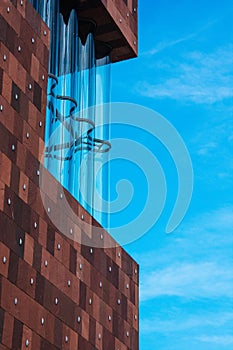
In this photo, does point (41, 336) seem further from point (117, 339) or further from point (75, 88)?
point (75, 88)

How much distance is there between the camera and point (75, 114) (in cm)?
2441

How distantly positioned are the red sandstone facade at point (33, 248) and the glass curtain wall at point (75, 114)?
197 centimetres

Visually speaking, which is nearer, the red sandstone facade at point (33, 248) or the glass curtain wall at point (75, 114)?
the red sandstone facade at point (33, 248)

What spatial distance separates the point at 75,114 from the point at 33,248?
24.5ft

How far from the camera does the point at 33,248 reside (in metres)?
17.9

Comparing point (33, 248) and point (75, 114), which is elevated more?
point (75, 114)

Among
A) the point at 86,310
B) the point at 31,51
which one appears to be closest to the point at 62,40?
the point at 31,51

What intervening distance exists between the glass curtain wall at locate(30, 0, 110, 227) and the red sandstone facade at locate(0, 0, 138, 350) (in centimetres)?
197

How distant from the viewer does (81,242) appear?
20750 mm

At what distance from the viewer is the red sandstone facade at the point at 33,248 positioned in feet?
55.5

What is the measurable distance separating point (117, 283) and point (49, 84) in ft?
20.6

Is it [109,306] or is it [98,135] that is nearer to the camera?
[109,306]

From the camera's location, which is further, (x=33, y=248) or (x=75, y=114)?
(x=75, y=114)

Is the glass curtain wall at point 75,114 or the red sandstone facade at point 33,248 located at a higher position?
the glass curtain wall at point 75,114
